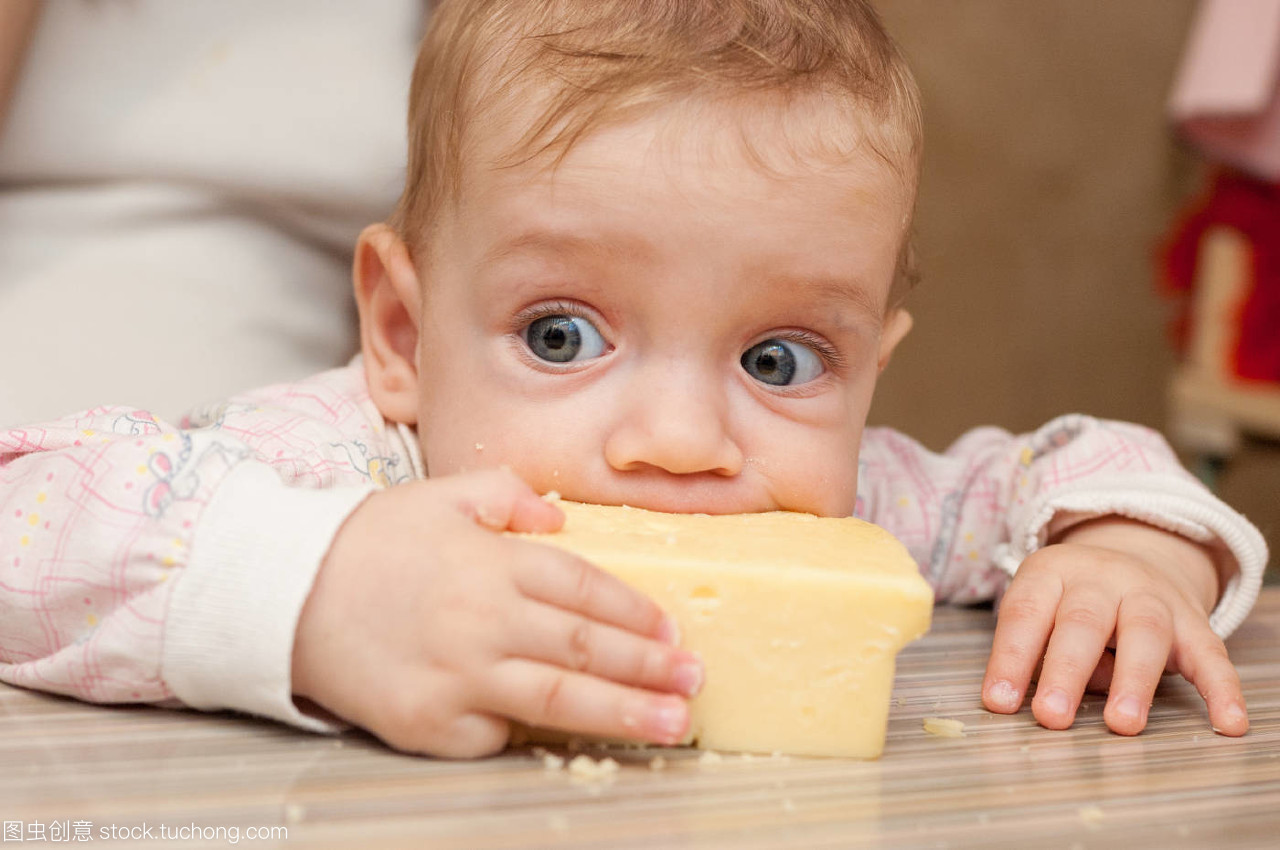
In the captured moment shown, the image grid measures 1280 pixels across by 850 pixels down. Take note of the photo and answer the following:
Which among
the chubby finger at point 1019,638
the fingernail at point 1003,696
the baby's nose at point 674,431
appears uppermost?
the baby's nose at point 674,431

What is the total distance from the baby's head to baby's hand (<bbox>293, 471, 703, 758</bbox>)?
14cm

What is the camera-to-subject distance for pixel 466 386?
77 centimetres

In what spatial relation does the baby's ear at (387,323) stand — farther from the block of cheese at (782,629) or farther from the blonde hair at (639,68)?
the block of cheese at (782,629)

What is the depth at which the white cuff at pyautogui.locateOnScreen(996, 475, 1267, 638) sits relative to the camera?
86 cm

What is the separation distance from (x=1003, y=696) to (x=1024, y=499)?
30cm

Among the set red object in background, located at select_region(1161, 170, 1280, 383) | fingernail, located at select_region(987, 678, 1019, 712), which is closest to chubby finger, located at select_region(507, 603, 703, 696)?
fingernail, located at select_region(987, 678, 1019, 712)

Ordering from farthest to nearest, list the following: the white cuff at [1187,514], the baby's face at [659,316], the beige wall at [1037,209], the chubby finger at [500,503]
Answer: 1. the beige wall at [1037,209]
2. the white cuff at [1187,514]
3. the baby's face at [659,316]
4. the chubby finger at [500,503]

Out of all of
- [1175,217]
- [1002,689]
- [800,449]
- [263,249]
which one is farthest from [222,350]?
[1175,217]

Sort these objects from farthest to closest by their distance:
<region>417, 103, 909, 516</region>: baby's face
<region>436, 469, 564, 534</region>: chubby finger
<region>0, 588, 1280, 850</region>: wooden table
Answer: <region>417, 103, 909, 516</region>: baby's face < <region>436, 469, 564, 534</region>: chubby finger < <region>0, 588, 1280, 850</region>: wooden table

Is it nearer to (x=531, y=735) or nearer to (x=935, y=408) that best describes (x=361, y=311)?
(x=531, y=735)

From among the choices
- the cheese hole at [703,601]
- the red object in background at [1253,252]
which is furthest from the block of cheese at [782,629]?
the red object in background at [1253,252]

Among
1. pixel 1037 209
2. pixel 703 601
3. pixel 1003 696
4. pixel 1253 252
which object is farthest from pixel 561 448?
pixel 1253 252

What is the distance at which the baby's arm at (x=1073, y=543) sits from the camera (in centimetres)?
72

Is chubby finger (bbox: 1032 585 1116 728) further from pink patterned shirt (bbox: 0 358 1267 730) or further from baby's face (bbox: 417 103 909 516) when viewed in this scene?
pink patterned shirt (bbox: 0 358 1267 730)
